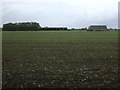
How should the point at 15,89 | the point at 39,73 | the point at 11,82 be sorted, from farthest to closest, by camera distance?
the point at 39,73 < the point at 11,82 < the point at 15,89

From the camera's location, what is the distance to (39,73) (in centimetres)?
968

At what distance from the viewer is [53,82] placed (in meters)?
8.16

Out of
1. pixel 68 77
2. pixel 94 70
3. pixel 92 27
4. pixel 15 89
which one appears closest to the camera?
pixel 15 89

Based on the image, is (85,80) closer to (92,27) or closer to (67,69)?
(67,69)

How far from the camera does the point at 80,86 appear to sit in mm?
7602

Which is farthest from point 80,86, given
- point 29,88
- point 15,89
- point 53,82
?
point 15,89

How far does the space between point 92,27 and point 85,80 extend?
545ft

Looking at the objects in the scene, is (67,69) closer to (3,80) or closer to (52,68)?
(52,68)

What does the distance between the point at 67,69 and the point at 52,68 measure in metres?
0.86

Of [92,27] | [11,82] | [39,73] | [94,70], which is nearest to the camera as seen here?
[11,82]

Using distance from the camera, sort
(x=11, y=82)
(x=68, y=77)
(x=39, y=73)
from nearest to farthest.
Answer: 1. (x=11, y=82)
2. (x=68, y=77)
3. (x=39, y=73)

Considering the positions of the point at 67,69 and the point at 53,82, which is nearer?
the point at 53,82

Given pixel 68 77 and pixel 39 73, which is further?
pixel 39 73

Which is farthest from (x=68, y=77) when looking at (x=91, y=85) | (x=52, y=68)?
(x=52, y=68)
